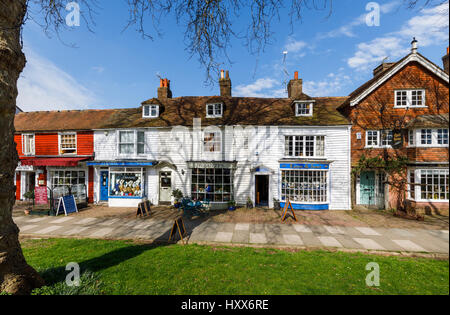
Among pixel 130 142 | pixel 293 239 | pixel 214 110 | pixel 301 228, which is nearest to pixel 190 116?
pixel 214 110

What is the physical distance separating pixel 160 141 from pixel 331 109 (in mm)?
14167

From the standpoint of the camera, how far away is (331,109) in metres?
15.3

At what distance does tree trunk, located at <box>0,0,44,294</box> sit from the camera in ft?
12.2

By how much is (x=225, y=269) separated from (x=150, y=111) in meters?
14.1

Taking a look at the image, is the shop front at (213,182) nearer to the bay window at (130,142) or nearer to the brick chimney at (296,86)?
the bay window at (130,142)

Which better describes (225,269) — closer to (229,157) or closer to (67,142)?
(229,157)

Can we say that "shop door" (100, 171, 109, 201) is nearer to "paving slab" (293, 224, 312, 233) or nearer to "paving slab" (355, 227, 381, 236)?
"paving slab" (293, 224, 312, 233)

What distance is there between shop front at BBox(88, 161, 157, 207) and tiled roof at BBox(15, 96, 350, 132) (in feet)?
10.2

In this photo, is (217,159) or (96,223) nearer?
(96,223)

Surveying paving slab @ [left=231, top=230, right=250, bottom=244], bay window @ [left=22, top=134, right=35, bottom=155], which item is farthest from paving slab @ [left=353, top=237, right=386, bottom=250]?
bay window @ [left=22, top=134, right=35, bottom=155]

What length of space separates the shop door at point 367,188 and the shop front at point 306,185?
8.83 feet

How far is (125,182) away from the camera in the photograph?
14578 millimetres
